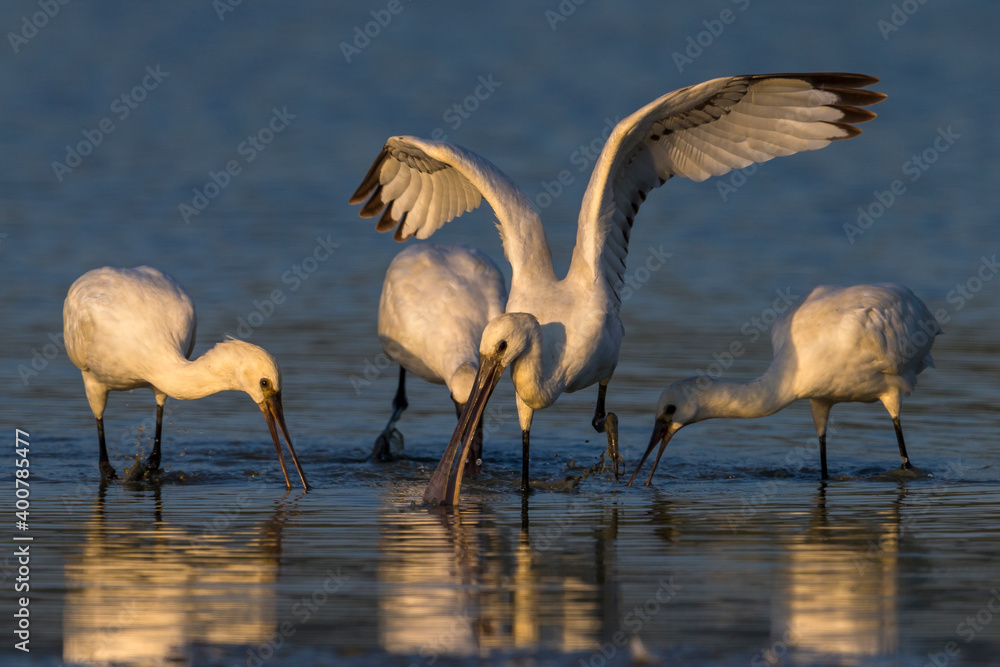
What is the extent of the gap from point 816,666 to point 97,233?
52.9 ft

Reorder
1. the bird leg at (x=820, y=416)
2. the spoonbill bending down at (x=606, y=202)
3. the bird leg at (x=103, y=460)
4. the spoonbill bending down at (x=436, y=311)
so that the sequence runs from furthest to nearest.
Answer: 1. the spoonbill bending down at (x=436, y=311)
2. the bird leg at (x=820, y=416)
3. the bird leg at (x=103, y=460)
4. the spoonbill bending down at (x=606, y=202)

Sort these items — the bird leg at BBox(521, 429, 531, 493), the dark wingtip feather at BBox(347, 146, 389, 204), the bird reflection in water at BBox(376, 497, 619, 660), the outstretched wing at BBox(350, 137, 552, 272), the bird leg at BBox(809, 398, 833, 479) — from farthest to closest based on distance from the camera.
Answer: the dark wingtip feather at BBox(347, 146, 389, 204), the outstretched wing at BBox(350, 137, 552, 272), the bird leg at BBox(809, 398, 833, 479), the bird leg at BBox(521, 429, 531, 493), the bird reflection in water at BBox(376, 497, 619, 660)

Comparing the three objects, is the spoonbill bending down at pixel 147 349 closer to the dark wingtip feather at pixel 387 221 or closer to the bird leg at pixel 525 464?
the bird leg at pixel 525 464

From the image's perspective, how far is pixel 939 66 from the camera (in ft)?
110

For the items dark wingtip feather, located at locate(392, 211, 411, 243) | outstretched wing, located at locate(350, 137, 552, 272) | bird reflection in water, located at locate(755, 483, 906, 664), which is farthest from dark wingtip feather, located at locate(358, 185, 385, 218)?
bird reflection in water, located at locate(755, 483, 906, 664)

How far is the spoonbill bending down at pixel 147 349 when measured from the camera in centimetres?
1030

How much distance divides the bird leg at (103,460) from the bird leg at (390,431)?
1.88m

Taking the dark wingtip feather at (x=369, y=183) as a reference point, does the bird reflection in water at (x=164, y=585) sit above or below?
below

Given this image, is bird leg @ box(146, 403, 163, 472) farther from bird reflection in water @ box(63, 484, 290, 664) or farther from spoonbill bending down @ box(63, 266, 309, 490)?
bird reflection in water @ box(63, 484, 290, 664)

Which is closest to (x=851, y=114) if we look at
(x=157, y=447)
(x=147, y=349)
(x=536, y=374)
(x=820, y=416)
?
(x=820, y=416)

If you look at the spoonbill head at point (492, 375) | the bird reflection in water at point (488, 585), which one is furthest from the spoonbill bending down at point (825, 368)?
the bird reflection in water at point (488, 585)

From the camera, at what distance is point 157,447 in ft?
36.8

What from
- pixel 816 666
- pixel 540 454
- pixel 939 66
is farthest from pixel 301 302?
pixel 939 66

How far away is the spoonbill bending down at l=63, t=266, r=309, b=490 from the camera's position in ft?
33.8
